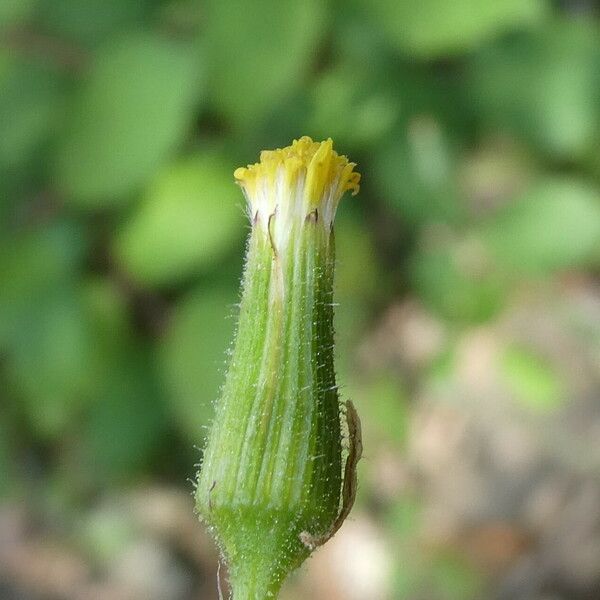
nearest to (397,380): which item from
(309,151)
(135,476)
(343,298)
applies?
(343,298)

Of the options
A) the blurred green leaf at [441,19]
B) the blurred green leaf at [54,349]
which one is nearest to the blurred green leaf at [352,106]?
the blurred green leaf at [441,19]

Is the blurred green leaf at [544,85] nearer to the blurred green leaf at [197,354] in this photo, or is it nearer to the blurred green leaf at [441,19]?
the blurred green leaf at [441,19]

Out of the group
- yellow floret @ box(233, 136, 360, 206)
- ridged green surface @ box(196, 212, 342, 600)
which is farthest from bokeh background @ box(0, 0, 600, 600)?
ridged green surface @ box(196, 212, 342, 600)

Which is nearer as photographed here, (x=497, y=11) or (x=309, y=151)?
(x=309, y=151)

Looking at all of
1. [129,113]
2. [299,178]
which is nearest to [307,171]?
[299,178]

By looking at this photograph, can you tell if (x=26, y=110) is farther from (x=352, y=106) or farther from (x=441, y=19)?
(x=441, y=19)

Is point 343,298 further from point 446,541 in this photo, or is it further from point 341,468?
point 341,468

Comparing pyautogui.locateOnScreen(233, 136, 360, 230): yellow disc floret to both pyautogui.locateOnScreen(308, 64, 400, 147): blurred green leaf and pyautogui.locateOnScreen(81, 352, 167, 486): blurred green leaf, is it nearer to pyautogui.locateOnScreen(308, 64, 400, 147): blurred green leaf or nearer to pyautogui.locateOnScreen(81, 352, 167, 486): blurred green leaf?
pyautogui.locateOnScreen(308, 64, 400, 147): blurred green leaf
